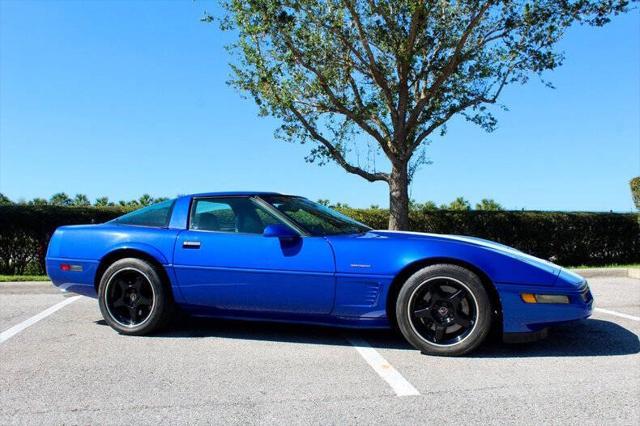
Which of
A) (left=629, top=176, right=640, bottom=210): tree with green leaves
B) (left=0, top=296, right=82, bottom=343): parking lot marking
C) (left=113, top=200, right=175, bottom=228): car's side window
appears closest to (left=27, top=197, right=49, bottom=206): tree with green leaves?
(left=0, top=296, right=82, bottom=343): parking lot marking

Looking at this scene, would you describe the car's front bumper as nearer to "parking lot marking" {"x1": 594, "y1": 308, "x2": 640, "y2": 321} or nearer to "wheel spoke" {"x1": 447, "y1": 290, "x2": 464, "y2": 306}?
"wheel spoke" {"x1": 447, "y1": 290, "x2": 464, "y2": 306}

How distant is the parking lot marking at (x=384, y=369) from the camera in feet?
11.3

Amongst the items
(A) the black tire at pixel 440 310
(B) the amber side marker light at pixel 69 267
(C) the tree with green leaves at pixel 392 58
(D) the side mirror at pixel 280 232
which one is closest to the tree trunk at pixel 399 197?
(C) the tree with green leaves at pixel 392 58

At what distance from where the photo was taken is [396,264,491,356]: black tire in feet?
13.6

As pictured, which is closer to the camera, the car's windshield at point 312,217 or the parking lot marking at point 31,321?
the car's windshield at point 312,217

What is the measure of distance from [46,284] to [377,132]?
23.1 ft

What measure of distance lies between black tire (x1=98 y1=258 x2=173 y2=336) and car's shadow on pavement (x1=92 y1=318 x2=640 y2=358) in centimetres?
20

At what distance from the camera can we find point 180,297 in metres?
4.88

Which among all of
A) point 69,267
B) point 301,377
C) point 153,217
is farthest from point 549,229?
point 69,267

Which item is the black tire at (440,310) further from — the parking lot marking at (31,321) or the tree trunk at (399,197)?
the tree trunk at (399,197)

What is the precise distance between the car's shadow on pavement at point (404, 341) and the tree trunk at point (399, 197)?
5809 mm

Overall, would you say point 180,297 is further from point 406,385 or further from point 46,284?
point 46,284

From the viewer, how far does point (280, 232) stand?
14.7ft

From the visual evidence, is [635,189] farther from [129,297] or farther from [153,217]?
[129,297]
